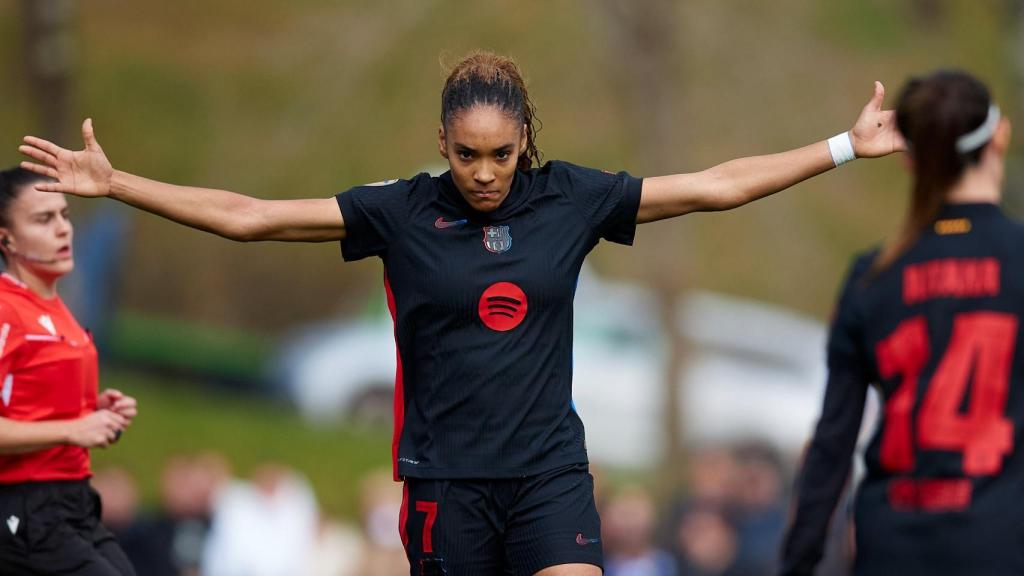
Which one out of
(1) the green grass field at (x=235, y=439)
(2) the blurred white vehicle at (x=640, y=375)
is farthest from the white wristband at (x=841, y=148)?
(1) the green grass field at (x=235, y=439)

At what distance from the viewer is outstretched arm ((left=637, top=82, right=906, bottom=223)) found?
16.8 ft

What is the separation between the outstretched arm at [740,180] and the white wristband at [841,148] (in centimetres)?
2

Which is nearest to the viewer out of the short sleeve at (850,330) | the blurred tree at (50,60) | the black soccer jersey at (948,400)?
the black soccer jersey at (948,400)

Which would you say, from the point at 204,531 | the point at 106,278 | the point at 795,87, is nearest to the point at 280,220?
the point at 204,531

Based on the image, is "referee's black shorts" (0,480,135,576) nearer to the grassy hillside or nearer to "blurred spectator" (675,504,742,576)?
"blurred spectator" (675,504,742,576)

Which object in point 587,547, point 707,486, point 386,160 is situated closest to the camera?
point 587,547

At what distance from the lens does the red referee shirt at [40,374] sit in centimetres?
551

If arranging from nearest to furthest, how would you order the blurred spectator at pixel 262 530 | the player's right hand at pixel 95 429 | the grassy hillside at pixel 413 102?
the player's right hand at pixel 95 429
the blurred spectator at pixel 262 530
the grassy hillside at pixel 413 102

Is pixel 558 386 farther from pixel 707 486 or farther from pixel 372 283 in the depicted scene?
pixel 372 283

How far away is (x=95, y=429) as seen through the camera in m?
5.49

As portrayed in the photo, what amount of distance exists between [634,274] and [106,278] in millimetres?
5987

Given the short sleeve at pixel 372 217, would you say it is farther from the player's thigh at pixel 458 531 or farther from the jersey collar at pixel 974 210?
the jersey collar at pixel 974 210

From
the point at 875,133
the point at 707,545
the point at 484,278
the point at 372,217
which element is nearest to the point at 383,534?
the point at 707,545

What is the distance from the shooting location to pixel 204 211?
16.4ft
